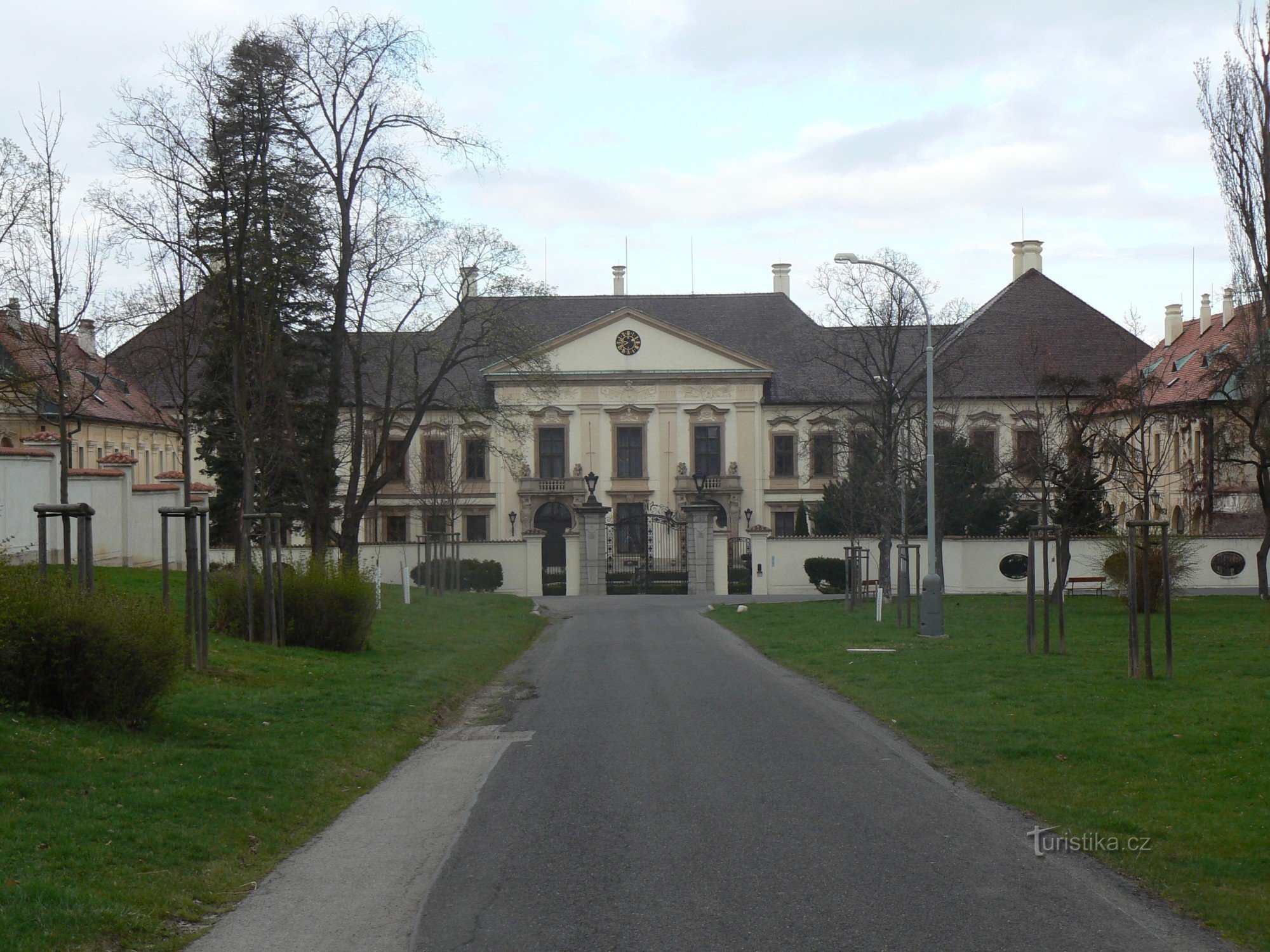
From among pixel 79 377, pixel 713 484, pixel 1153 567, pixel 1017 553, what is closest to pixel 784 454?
pixel 713 484

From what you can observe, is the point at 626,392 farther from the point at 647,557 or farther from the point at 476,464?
the point at 647,557

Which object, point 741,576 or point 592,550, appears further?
point 741,576

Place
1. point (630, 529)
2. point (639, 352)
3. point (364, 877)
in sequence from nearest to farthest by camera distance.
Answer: point (364, 877) < point (630, 529) < point (639, 352)

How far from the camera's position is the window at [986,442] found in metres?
45.4

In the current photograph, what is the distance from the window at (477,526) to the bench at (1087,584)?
2898 cm

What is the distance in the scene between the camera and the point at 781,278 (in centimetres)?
6925

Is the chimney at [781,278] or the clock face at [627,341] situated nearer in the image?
the clock face at [627,341]

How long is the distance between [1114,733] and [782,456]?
165 feet

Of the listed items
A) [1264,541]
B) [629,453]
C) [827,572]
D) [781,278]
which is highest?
[781,278]


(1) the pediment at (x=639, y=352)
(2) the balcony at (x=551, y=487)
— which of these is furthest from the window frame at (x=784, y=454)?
(2) the balcony at (x=551, y=487)

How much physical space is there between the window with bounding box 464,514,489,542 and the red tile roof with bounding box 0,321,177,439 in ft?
48.3

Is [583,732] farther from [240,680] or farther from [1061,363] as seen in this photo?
[1061,363]

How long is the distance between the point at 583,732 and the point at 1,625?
5.67 meters

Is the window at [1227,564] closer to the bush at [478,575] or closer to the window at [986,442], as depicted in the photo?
the window at [986,442]
